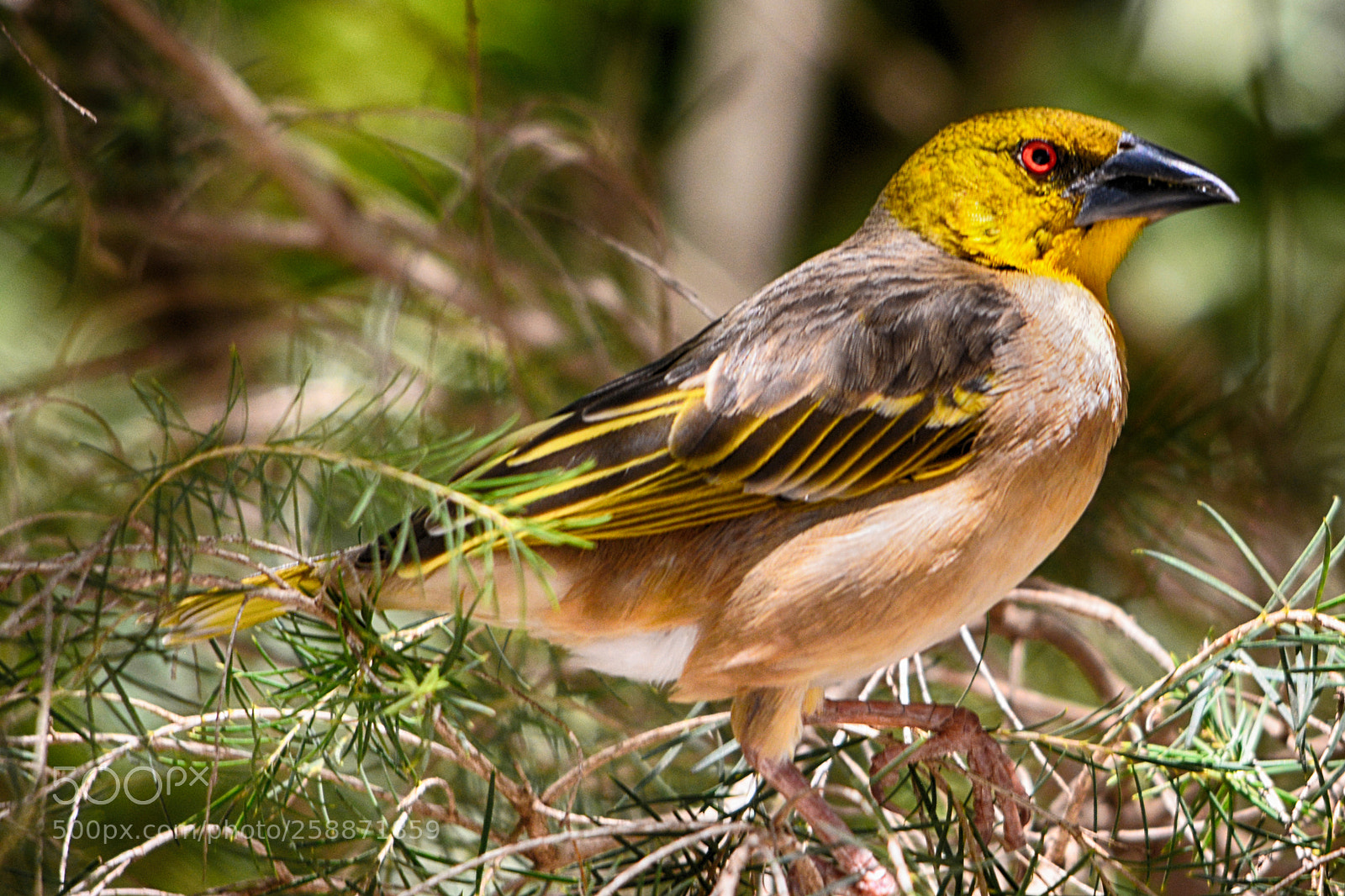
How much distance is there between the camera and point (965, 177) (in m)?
2.61

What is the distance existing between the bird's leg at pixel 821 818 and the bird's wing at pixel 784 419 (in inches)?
17.2

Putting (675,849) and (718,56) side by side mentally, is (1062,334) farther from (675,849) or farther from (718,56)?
(718,56)

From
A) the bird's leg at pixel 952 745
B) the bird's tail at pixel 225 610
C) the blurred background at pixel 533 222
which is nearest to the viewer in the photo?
the bird's tail at pixel 225 610

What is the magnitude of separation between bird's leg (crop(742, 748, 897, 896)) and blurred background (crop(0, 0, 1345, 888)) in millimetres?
629

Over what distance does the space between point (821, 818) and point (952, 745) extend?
10.4 inches

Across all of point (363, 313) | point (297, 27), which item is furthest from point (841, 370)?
point (297, 27)

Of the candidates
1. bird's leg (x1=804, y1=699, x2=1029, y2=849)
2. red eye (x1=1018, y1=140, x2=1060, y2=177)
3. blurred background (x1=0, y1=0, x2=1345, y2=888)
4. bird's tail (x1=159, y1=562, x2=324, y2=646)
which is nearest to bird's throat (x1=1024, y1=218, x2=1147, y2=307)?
red eye (x1=1018, y1=140, x2=1060, y2=177)

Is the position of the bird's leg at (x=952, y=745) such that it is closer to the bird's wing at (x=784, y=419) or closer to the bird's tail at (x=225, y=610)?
the bird's wing at (x=784, y=419)

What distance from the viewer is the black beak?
7.95 ft

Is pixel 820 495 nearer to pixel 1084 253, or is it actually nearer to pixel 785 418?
pixel 785 418

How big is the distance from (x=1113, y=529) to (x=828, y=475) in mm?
1244

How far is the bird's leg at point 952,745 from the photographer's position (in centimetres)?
207

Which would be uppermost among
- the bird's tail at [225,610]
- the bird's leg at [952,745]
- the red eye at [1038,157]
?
the red eye at [1038,157]

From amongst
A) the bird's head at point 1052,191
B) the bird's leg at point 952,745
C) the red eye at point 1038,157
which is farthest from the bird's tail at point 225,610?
the red eye at point 1038,157
